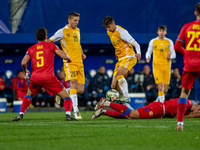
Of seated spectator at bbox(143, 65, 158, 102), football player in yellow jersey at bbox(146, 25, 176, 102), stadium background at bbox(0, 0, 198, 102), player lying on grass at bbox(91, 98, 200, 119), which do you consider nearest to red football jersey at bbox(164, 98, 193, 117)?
player lying on grass at bbox(91, 98, 200, 119)

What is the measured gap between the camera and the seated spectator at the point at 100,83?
13.9m

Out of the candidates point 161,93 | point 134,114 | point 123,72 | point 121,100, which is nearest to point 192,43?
point 134,114

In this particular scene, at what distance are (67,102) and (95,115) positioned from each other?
0.65m

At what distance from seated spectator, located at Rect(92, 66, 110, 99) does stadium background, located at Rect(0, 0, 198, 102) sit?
1.15 metres

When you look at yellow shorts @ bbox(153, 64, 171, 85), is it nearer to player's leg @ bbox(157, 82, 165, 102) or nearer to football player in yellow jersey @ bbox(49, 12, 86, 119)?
player's leg @ bbox(157, 82, 165, 102)

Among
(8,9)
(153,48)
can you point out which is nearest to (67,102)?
(153,48)

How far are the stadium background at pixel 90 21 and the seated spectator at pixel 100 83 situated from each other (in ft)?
3.77

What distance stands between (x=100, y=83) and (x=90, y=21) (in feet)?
7.79

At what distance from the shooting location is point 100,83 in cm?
1391

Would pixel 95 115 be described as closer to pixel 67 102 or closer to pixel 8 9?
pixel 67 102

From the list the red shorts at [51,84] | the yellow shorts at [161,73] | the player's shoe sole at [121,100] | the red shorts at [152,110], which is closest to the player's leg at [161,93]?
the yellow shorts at [161,73]

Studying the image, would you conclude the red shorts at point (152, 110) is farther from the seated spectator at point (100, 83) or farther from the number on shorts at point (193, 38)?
the seated spectator at point (100, 83)

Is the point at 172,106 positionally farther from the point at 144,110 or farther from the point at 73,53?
the point at 73,53

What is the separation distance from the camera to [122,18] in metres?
14.4
